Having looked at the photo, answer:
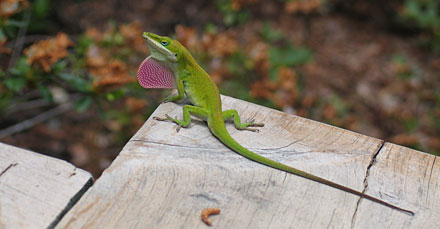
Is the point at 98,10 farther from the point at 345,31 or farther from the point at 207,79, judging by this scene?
the point at 207,79

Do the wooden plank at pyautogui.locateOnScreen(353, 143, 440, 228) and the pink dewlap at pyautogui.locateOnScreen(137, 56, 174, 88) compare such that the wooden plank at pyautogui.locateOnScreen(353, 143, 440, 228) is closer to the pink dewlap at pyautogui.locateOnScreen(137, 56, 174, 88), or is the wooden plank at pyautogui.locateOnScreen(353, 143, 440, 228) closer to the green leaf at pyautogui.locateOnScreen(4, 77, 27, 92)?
the pink dewlap at pyautogui.locateOnScreen(137, 56, 174, 88)

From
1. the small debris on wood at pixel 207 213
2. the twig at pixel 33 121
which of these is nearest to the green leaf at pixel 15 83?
the twig at pixel 33 121

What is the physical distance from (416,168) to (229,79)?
207 centimetres

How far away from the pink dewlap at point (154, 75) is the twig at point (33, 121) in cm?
151

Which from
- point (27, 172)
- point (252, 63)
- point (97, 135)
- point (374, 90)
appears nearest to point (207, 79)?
point (27, 172)

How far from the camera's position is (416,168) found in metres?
1.94

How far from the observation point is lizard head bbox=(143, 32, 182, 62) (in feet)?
7.93

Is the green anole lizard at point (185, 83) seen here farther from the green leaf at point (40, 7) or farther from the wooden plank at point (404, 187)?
the green leaf at point (40, 7)

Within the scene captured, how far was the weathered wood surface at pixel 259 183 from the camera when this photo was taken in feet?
5.27

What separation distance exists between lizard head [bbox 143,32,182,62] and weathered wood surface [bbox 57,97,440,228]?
497 mm

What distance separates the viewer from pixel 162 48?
2.44m

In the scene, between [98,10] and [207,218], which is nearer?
[207,218]

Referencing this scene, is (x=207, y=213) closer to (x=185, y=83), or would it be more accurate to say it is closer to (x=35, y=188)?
(x=35, y=188)

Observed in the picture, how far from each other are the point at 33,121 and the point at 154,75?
170 cm
